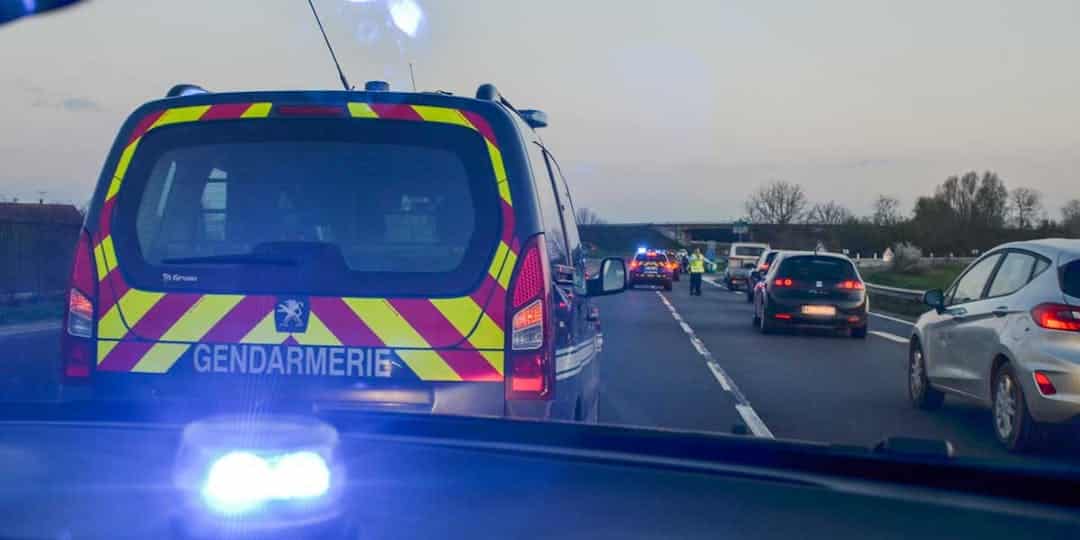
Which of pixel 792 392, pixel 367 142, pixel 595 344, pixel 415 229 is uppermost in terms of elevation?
pixel 367 142

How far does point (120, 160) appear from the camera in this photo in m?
4.00

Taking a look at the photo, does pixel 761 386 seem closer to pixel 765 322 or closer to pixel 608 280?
pixel 608 280

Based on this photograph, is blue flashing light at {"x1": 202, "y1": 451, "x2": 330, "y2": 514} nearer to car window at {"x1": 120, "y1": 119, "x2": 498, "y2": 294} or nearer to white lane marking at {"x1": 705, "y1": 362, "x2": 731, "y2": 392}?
car window at {"x1": 120, "y1": 119, "x2": 498, "y2": 294}

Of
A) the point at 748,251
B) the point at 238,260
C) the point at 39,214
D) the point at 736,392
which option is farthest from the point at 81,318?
the point at 748,251

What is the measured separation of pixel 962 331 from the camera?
32.6 ft

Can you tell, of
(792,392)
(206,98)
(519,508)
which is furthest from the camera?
(792,392)

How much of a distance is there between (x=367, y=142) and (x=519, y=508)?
2.28m

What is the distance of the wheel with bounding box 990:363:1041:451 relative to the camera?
8359 millimetres

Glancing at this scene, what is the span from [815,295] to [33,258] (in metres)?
14.5

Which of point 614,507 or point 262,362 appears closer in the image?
point 614,507

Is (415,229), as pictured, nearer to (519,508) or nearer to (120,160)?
(120,160)

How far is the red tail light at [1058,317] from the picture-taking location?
8.20 metres

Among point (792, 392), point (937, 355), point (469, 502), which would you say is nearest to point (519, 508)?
point (469, 502)

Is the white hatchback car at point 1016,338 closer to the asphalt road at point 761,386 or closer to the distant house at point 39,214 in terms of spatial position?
the asphalt road at point 761,386
